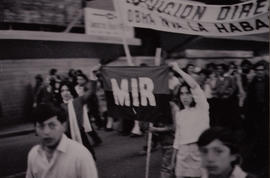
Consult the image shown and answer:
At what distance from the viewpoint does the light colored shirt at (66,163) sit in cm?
282

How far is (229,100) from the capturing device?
7750 millimetres

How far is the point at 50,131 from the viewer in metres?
2.91

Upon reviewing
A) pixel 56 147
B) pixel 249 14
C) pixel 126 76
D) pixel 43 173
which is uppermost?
pixel 249 14

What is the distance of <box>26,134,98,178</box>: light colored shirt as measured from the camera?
2.82 metres

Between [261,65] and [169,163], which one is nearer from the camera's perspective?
[169,163]

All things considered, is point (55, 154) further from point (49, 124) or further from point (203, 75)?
point (203, 75)

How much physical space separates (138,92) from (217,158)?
9.11 feet

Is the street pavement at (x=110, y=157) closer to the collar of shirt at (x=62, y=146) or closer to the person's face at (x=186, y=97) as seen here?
the person's face at (x=186, y=97)

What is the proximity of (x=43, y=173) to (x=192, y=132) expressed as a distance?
5.52 feet

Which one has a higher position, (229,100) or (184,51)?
(184,51)

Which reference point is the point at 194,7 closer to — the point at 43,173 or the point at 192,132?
the point at 192,132

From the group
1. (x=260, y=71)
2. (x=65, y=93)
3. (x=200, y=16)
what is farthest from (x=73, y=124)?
(x=260, y=71)

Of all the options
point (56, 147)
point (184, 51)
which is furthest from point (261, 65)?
point (184, 51)

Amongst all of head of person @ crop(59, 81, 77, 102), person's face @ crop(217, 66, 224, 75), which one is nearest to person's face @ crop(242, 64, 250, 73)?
person's face @ crop(217, 66, 224, 75)
